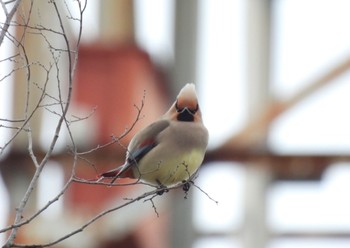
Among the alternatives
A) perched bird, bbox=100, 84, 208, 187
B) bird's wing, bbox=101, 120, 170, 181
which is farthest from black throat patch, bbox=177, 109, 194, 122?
bird's wing, bbox=101, 120, 170, 181

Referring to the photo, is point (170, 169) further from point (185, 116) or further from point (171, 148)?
point (185, 116)

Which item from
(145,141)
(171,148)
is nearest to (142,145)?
(145,141)

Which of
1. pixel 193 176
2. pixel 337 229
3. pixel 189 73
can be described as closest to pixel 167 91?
pixel 189 73

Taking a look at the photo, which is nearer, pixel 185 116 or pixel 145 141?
pixel 185 116

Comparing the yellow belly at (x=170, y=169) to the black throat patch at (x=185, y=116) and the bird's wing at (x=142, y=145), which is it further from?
the black throat patch at (x=185, y=116)

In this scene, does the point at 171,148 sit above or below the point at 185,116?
below

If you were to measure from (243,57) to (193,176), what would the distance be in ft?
16.9

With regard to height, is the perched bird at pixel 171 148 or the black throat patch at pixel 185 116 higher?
the black throat patch at pixel 185 116

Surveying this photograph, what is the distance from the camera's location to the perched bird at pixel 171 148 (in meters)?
6.65

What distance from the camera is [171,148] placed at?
22.3 ft

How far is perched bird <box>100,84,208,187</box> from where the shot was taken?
Result: 665 centimetres

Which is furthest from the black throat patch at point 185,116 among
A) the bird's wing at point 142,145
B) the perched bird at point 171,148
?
the bird's wing at point 142,145

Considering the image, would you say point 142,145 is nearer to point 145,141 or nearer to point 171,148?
point 145,141

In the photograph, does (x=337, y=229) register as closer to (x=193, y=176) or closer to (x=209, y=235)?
(x=209, y=235)
